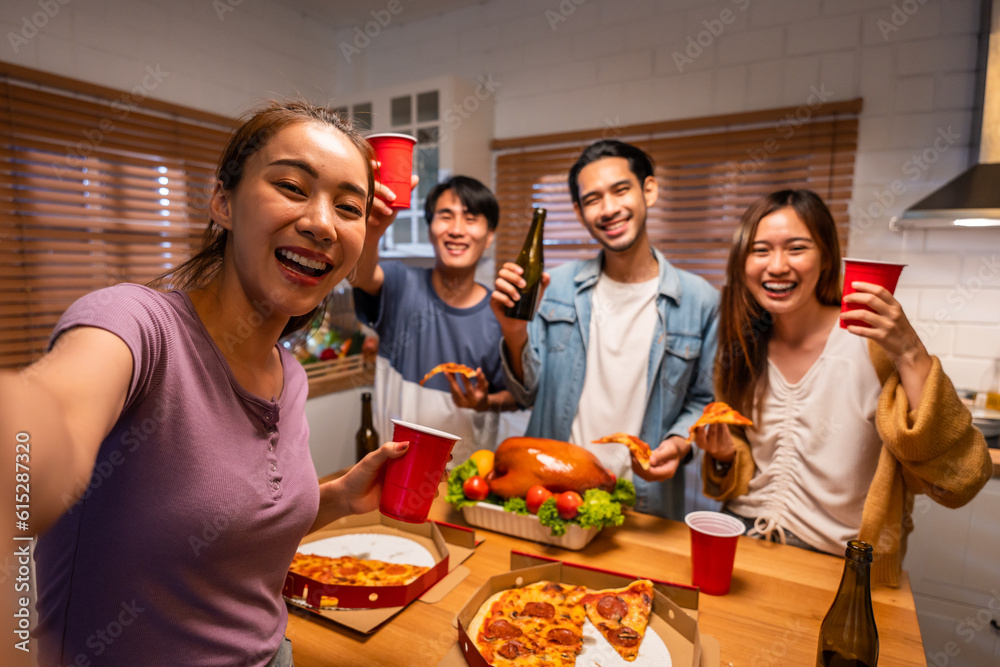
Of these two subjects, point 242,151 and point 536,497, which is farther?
point 536,497

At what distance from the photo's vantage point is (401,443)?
1.01 meters

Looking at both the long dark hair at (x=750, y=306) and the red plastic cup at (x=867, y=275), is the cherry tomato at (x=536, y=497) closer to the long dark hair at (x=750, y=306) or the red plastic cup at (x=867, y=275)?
the long dark hair at (x=750, y=306)

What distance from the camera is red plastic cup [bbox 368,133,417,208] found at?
1255 millimetres

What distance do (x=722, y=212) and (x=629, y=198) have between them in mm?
1550

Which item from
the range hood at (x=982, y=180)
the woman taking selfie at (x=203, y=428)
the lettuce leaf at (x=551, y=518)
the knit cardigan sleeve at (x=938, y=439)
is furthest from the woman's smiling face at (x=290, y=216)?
the range hood at (x=982, y=180)

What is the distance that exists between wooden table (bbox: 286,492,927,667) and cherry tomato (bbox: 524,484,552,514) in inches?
4.2

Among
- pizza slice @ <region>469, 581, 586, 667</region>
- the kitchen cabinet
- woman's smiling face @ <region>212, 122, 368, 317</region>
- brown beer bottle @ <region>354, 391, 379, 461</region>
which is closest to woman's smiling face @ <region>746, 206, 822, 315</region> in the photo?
pizza slice @ <region>469, 581, 586, 667</region>

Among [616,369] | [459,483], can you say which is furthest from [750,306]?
[459,483]

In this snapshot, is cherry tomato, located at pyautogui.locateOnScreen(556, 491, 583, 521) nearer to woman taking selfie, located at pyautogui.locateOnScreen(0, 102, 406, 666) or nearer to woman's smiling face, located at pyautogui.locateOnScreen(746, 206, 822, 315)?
woman taking selfie, located at pyautogui.locateOnScreen(0, 102, 406, 666)

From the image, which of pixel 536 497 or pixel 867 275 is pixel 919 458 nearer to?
pixel 867 275

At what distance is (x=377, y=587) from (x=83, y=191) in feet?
9.95

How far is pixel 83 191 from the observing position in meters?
3.02

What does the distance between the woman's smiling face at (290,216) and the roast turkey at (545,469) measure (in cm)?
81

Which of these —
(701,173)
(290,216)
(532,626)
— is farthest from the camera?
(701,173)
